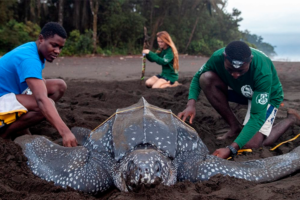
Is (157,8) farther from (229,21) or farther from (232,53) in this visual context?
(232,53)

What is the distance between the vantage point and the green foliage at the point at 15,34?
1092cm

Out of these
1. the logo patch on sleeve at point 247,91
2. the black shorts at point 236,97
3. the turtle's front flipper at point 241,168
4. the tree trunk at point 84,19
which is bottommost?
the turtle's front flipper at point 241,168

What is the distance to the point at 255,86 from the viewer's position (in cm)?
236

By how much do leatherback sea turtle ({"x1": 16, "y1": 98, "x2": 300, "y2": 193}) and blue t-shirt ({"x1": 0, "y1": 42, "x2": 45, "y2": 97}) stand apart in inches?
19.6

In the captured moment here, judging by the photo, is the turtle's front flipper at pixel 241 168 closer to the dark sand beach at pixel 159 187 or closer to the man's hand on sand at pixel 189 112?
the dark sand beach at pixel 159 187

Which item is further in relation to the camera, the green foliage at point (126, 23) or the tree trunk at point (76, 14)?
the tree trunk at point (76, 14)

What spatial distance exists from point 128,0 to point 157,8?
199 centimetres

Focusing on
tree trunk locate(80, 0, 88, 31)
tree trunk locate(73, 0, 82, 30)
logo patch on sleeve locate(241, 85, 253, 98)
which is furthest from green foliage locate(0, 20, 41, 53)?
logo patch on sleeve locate(241, 85, 253, 98)

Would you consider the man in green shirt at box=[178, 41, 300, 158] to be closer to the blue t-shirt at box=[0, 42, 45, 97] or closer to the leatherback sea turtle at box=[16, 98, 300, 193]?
the leatherback sea turtle at box=[16, 98, 300, 193]

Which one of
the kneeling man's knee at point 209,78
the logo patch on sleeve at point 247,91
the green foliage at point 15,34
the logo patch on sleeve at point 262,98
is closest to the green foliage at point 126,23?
the green foliage at point 15,34

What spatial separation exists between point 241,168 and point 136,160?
720 mm

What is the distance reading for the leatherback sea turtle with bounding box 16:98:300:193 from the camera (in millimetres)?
1684

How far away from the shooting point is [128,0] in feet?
50.1

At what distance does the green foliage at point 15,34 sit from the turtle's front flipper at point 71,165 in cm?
1023
